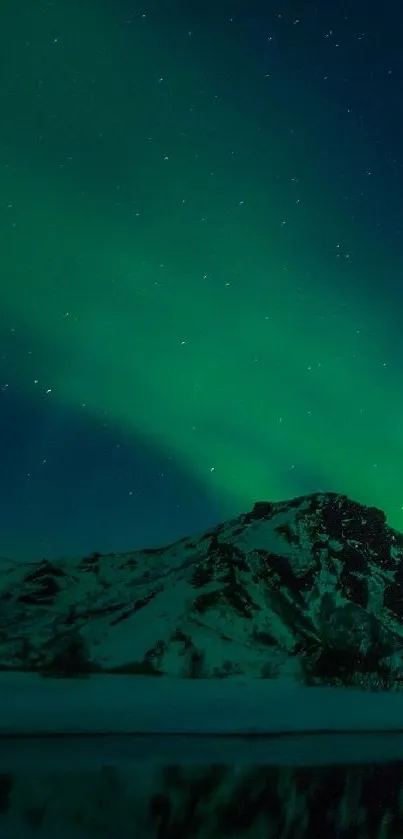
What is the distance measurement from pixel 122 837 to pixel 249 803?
5849mm

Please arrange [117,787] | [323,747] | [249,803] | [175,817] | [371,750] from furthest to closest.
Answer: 1. [323,747]
2. [371,750]
3. [117,787]
4. [249,803]
5. [175,817]

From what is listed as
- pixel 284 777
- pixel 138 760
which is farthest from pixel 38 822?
pixel 138 760

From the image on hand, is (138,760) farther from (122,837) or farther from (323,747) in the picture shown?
(122,837)

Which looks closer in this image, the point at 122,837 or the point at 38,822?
the point at 122,837

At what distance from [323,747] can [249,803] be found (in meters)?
28.8

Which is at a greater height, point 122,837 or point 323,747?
point 323,747

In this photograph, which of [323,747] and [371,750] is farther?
[323,747]

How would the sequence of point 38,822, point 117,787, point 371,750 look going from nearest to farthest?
point 38,822 → point 117,787 → point 371,750

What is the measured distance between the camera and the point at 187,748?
4816 centimetres

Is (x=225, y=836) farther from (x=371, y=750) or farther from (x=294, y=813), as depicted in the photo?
(x=371, y=750)

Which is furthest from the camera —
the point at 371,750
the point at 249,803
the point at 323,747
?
the point at 323,747

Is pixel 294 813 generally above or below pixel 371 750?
below

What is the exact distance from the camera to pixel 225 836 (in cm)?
1862

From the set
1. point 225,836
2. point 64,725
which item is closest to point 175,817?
point 225,836
